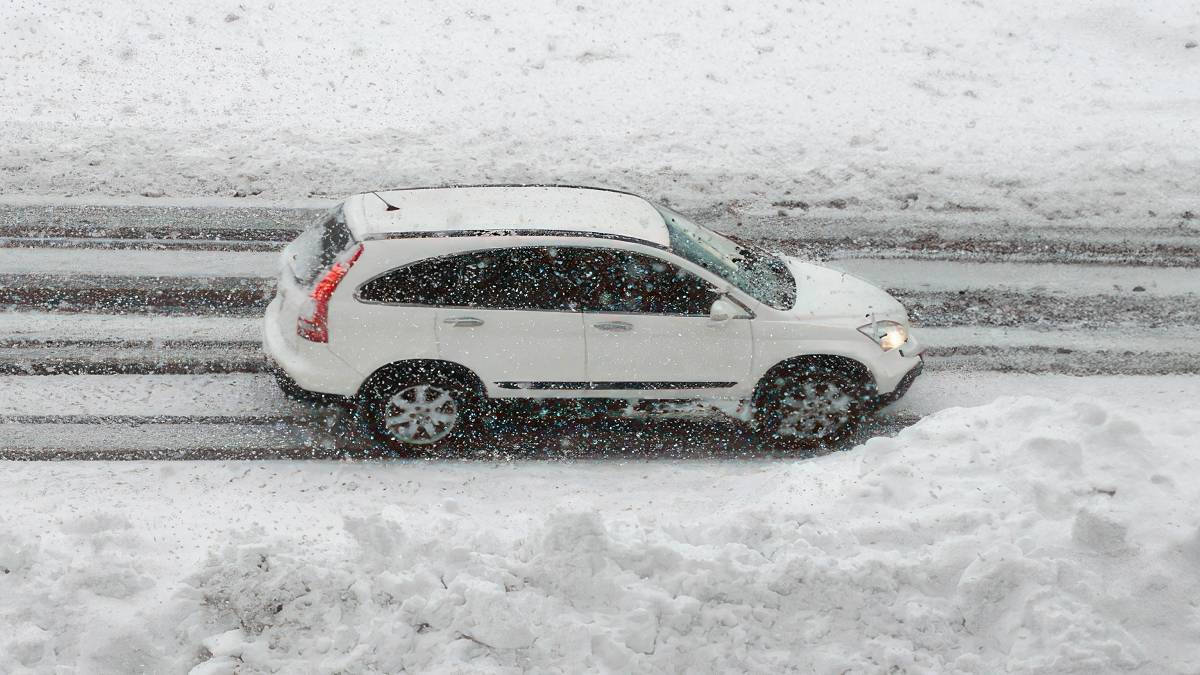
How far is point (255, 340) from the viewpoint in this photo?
917 cm

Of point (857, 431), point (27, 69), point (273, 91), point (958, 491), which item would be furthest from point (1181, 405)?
point (27, 69)

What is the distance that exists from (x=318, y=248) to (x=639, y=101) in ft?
26.5

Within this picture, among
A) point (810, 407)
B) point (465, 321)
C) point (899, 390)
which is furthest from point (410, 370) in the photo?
point (899, 390)

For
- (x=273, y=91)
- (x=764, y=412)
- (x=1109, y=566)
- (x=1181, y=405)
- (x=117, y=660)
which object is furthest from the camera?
(x=273, y=91)

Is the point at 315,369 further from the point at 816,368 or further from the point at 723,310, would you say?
the point at 816,368

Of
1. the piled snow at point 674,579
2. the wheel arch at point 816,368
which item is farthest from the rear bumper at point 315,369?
the wheel arch at point 816,368

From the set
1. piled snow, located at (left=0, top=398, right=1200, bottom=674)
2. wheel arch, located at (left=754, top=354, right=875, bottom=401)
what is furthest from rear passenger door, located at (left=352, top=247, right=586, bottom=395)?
wheel arch, located at (left=754, top=354, right=875, bottom=401)

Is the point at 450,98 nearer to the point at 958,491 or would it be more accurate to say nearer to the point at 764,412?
the point at 764,412

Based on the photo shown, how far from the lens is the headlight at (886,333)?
313 inches

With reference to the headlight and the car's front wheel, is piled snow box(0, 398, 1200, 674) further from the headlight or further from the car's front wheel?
the headlight

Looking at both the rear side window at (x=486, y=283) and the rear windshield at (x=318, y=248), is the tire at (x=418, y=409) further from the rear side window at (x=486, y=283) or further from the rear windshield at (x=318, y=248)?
the rear windshield at (x=318, y=248)

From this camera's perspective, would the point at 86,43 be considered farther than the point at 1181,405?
Yes

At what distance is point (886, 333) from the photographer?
8.04 m

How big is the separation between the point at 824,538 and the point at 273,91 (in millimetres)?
11343
